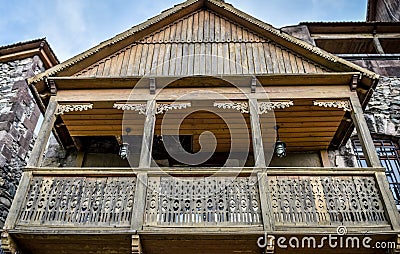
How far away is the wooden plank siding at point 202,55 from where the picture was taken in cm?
765

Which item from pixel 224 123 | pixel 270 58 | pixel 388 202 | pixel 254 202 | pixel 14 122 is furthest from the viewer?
pixel 14 122

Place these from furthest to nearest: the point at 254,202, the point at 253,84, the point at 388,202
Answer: the point at 253,84
the point at 254,202
the point at 388,202

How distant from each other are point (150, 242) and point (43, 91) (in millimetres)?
3748

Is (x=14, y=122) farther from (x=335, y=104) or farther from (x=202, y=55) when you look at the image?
(x=335, y=104)

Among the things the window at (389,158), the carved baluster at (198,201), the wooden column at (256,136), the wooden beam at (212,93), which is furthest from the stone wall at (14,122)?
the window at (389,158)

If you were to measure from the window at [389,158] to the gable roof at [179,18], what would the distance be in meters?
2.65

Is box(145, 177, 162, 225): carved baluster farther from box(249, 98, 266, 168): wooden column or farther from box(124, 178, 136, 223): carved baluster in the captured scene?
box(249, 98, 266, 168): wooden column

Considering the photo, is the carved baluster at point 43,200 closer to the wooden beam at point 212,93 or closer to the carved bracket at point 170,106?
the wooden beam at point 212,93

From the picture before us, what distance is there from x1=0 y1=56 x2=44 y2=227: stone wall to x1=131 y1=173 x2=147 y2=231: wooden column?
13.4ft

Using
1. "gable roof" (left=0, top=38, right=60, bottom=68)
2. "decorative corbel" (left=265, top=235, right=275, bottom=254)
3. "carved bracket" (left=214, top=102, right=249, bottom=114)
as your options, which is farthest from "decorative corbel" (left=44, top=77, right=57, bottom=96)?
"decorative corbel" (left=265, top=235, right=275, bottom=254)

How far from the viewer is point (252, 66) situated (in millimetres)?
7719

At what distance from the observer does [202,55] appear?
26.4 feet

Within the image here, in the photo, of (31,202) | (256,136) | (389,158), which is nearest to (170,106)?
(256,136)

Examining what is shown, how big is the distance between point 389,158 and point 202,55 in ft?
16.4
